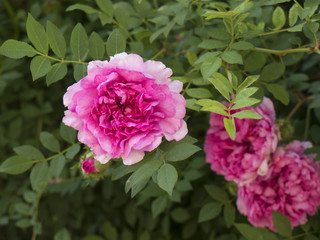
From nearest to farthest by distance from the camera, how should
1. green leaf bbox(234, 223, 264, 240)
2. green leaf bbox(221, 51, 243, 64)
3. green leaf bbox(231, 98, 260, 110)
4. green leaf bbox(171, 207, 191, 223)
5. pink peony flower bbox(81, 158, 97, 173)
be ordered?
green leaf bbox(231, 98, 260, 110) → green leaf bbox(221, 51, 243, 64) → pink peony flower bbox(81, 158, 97, 173) → green leaf bbox(234, 223, 264, 240) → green leaf bbox(171, 207, 191, 223)

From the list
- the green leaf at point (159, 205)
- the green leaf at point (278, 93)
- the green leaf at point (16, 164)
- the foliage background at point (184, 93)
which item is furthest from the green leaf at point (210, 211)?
the green leaf at point (16, 164)

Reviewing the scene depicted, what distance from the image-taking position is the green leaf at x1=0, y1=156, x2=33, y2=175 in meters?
0.98

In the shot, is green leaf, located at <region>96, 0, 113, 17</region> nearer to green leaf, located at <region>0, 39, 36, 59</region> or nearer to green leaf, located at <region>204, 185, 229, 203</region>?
green leaf, located at <region>0, 39, 36, 59</region>

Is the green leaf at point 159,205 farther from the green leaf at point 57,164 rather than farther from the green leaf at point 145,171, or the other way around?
the green leaf at point 145,171

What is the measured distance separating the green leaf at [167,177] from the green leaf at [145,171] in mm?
11

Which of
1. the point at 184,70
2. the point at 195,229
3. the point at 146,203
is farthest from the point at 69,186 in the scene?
the point at 184,70

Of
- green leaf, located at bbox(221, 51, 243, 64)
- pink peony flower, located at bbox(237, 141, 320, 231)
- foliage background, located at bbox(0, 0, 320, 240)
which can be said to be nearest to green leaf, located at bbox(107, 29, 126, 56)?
foliage background, located at bbox(0, 0, 320, 240)

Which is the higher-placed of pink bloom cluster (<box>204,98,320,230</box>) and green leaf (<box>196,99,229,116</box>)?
green leaf (<box>196,99,229,116</box>)

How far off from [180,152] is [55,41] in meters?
0.40

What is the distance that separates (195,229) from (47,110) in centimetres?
74

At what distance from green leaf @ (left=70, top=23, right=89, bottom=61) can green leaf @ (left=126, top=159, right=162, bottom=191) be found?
319mm

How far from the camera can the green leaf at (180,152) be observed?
69 cm

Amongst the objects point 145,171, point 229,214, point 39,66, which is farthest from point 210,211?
point 39,66

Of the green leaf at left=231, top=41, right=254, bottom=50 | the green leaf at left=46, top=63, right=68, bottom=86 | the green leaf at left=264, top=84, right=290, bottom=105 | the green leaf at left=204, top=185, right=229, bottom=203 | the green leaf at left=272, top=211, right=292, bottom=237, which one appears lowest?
the green leaf at left=204, top=185, right=229, bottom=203
